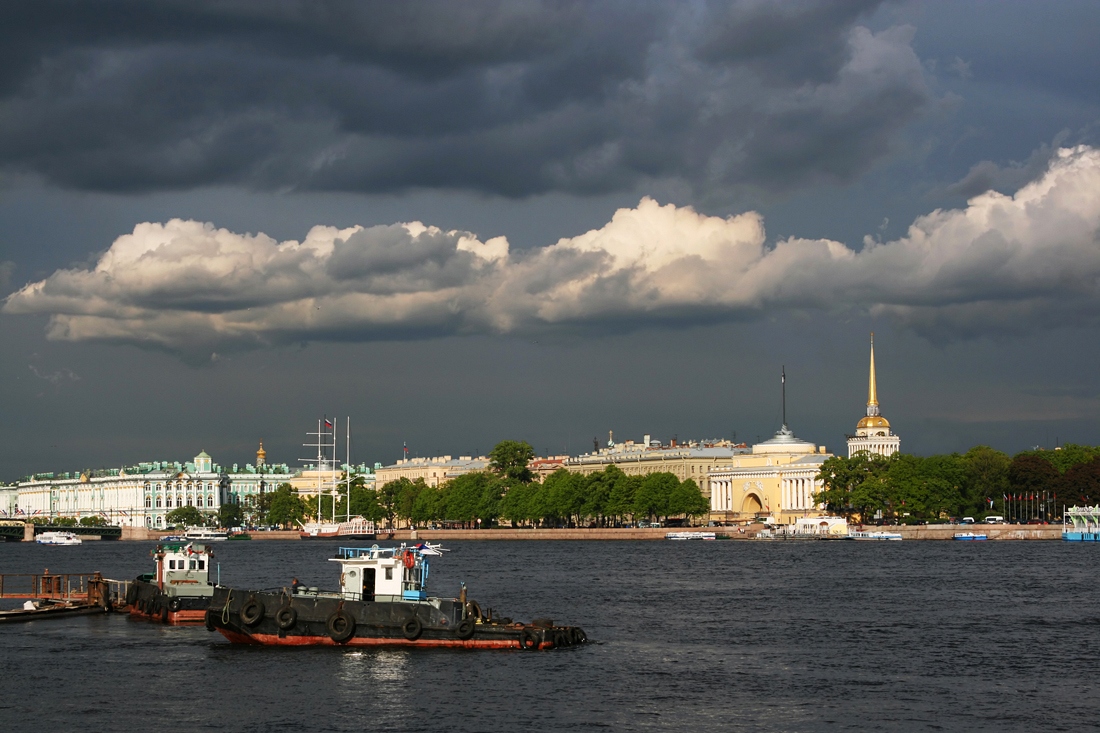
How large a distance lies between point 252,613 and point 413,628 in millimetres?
4908

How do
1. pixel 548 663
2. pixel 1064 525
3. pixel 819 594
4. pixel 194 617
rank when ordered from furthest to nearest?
1. pixel 1064 525
2. pixel 819 594
3. pixel 194 617
4. pixel 548 663

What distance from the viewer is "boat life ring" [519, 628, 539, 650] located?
46.5 m

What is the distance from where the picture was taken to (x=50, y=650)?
48812mm

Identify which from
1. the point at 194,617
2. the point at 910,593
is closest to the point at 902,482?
the point at 910,593

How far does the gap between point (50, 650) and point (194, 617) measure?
332 inches

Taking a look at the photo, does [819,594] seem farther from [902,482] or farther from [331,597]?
[902,482]

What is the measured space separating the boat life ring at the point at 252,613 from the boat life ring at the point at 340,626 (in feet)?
6.68

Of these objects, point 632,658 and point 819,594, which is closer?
point 632,658

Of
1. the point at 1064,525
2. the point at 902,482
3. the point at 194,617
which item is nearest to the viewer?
the point at 194,617

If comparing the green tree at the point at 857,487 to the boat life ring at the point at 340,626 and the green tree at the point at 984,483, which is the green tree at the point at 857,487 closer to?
the green tree at the point at 984,483

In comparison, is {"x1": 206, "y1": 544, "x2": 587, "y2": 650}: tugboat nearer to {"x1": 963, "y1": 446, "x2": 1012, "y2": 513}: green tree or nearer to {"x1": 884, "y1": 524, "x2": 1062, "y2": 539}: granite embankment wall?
{"x1": 884, "y1": 524, "x2": 1062, "y2": 539}: granite embankment wall

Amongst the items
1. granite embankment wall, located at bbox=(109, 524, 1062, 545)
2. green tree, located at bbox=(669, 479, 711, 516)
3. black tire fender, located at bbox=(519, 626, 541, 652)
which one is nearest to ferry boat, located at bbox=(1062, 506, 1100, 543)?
granite embankment wall, located at bbox=(109, 524, 1062, 545)

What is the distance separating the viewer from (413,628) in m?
45.9

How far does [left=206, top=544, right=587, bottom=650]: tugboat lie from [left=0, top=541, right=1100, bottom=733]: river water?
477 millimetres
